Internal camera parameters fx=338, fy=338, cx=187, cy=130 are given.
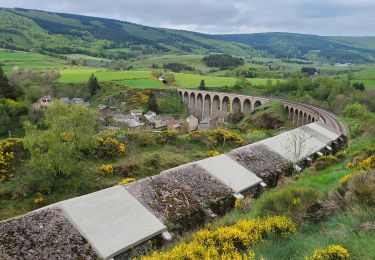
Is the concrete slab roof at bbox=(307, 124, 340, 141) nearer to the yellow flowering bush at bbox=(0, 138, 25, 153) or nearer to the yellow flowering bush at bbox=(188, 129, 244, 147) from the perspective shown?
the yellow flowering bush at bbox=(188, 129, 244, 147)

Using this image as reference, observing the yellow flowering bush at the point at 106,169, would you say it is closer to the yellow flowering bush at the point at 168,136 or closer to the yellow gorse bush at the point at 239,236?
the yellow flowering bush at the point at 168,136

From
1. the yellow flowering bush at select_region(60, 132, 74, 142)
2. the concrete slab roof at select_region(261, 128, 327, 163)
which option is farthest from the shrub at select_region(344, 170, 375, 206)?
the yellow flowering bush at select_region(60, 132, 74, 142)

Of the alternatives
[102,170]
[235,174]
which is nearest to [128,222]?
[235,174]

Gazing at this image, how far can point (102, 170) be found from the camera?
20547mm

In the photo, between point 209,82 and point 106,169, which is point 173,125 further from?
point 209,82

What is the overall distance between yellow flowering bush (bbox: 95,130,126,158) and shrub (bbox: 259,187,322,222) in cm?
1573

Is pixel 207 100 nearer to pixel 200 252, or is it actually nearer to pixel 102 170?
pixel 102 170

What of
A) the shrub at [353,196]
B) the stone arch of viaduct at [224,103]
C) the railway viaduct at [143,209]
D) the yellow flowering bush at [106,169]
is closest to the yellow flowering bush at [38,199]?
the yellow flowering bush at [106,169]

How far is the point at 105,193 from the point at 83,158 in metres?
9.01

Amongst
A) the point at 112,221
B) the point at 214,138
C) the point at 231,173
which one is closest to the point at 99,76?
the point at 214,138

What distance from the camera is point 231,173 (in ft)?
57.9

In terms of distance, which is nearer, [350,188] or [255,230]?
[255,230]

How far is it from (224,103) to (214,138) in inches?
2572

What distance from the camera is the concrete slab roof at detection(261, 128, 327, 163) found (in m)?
21.7
